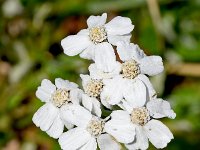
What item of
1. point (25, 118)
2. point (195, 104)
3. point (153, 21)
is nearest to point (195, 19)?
point (153, 21)

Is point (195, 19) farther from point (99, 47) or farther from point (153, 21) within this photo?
point (99, 47)

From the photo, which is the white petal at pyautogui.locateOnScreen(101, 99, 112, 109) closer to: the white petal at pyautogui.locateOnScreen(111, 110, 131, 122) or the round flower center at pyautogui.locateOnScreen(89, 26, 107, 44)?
the white petal at pyautogui.locateOnScreen(111, 110, 131, 122)

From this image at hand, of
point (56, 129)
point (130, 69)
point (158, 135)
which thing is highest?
point (130, 69)

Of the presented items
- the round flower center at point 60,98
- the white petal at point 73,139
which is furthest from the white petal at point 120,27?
the white petal at point 73,139

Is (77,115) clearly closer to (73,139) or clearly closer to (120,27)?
(73,139)

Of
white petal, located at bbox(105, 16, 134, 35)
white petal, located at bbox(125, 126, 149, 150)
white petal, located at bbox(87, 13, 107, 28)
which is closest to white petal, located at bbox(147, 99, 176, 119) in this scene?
white petal, located at bbox(125, 126, 149, 150)

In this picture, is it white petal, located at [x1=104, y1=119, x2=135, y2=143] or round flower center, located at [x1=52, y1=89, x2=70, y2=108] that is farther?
round flower center, located at [x1=52, y1=89, x2=70, y2=108]

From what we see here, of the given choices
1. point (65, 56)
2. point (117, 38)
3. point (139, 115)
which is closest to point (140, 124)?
point (139, 115)
